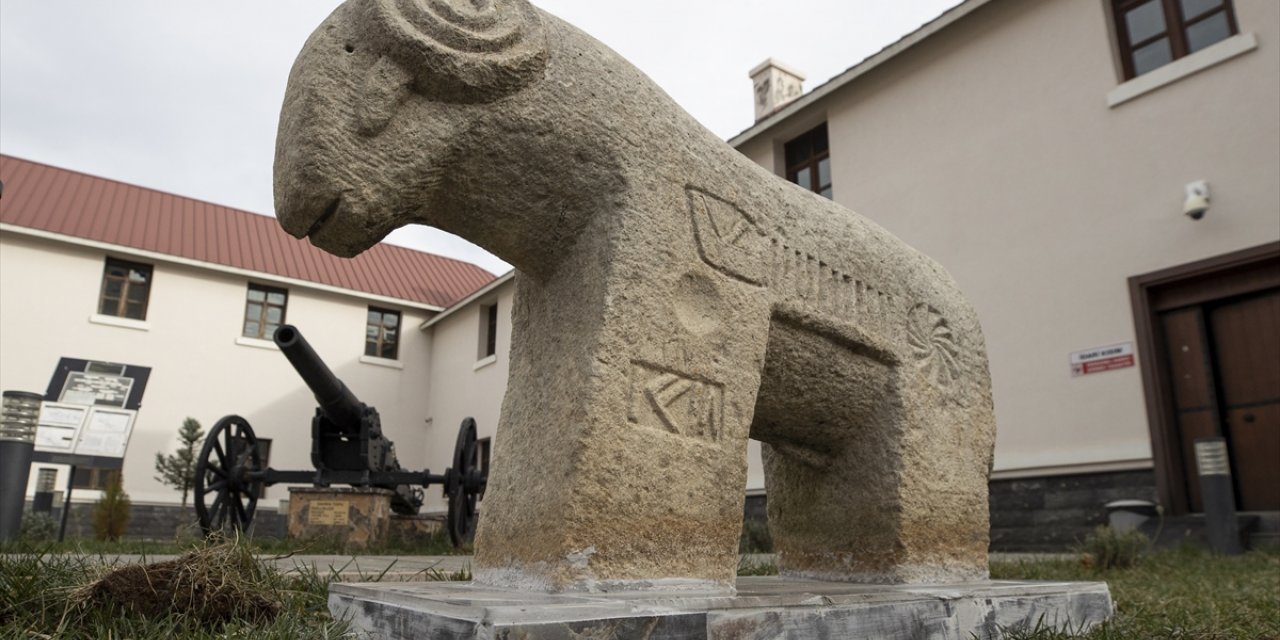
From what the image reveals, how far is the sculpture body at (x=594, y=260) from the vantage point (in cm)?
217

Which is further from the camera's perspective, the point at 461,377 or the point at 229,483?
the point at 461,377

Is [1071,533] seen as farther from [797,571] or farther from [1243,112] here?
[797,571]

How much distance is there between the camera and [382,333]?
16.7 metres

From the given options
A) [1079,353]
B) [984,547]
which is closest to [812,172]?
[1079,353]

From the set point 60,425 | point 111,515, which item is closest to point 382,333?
point 111,515

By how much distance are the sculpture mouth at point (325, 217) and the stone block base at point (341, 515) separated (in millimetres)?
6169

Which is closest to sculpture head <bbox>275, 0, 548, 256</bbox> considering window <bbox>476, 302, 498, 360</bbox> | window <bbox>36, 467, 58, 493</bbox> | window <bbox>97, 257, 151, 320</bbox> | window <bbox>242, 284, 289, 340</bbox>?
window <bbox>36, 467, 58, 493</bbox>

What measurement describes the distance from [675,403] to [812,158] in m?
8.76

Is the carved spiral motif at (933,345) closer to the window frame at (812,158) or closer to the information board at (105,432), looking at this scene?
the window frame at (812,158)

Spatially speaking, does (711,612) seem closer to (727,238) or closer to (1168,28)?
(727,238)

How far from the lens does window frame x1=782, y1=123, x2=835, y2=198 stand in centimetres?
1041

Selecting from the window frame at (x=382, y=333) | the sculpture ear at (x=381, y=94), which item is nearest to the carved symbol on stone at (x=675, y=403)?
the sculpture ear at (x=381, y=94)

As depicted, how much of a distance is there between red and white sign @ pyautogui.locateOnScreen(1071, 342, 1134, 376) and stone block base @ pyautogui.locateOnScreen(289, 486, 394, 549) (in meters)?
6.23

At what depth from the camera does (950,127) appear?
8.67 metres
